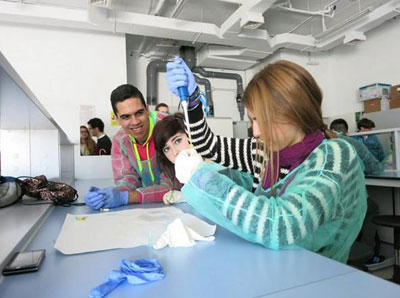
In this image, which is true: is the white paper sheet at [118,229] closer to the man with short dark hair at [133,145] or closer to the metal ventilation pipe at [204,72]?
the man with short dark hair at [133,145]

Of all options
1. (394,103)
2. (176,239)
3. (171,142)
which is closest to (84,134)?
(171,142)

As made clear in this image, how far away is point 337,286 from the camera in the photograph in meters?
0.44

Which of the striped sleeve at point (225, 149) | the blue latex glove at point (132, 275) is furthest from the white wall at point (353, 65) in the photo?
the blue latex glove at point (132, 275)

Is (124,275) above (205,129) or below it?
below

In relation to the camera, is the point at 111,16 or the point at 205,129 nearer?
the point at 205,129

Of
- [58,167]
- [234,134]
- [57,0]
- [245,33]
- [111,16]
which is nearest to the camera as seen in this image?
[58,167]

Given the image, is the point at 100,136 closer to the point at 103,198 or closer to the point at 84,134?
the point at 84,134

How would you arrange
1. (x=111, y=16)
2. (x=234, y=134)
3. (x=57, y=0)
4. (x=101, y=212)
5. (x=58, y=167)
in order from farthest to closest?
(x=234, y=134), (x=57, y=0), (x=111, y=16), (x=58, y=167), (x=101, y=212)

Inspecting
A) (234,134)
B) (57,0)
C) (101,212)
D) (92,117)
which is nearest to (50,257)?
(101,212)

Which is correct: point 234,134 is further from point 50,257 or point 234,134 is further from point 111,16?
point 50,257

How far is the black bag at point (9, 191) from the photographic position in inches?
44.6

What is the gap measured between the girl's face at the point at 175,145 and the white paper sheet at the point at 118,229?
11.1 inches

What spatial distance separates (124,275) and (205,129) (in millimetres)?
739

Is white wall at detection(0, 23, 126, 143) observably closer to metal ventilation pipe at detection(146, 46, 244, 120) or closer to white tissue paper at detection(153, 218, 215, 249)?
metal ventilation pipe at detection(146, 46, 244, 120)
